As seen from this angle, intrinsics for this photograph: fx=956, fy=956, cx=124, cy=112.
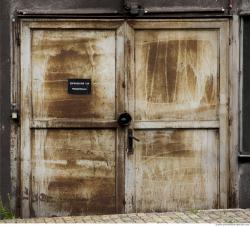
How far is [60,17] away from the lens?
38.9ft

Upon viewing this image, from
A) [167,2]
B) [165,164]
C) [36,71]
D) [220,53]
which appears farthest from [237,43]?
[36,71]

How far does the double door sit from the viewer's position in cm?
1192

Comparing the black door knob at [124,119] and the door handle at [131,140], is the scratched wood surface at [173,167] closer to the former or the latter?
the door handle at [131,140]

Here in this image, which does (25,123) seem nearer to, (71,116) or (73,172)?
(71,116)

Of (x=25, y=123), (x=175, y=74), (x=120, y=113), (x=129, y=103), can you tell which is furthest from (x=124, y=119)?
(x=25, y=123)

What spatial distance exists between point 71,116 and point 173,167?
4.75 ft

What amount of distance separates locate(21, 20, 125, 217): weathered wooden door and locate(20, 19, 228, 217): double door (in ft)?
0.04

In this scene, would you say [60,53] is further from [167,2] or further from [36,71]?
[167,2]

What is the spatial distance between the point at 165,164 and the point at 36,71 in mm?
2006

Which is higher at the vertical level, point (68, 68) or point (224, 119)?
point (68, 68)

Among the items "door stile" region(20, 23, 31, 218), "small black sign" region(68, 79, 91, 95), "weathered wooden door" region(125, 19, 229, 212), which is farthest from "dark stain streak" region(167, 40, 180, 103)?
"door stile" region(20, 23, 31, 218)

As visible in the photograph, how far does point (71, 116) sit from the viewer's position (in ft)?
39.3

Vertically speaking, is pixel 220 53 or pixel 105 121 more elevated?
pixel 220 53

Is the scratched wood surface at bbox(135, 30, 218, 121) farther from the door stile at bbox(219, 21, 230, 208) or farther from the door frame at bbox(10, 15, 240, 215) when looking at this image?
the door frame at bbox(10, 15, 240, 215)
